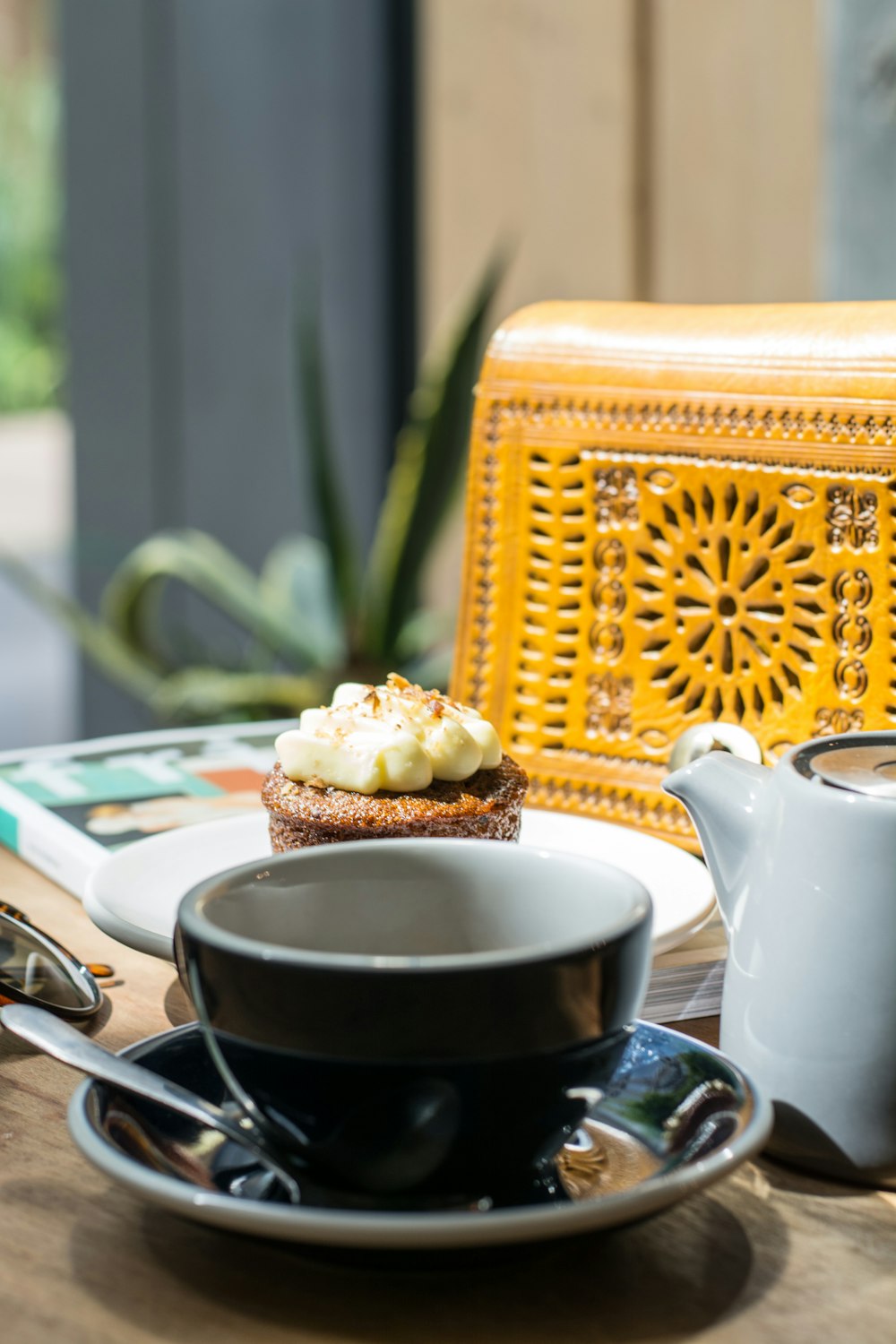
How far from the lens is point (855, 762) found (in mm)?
383

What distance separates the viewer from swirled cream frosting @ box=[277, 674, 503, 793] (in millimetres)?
505

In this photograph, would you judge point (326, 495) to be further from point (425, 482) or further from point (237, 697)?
point (237, 697)

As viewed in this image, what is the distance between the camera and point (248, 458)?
238 centimetres

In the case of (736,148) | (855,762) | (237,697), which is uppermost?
(736,148)

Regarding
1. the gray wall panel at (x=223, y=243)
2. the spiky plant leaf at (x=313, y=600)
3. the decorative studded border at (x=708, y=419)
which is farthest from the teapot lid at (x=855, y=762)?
the gray wall panel at (x=223, y=243)

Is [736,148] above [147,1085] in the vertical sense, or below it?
above

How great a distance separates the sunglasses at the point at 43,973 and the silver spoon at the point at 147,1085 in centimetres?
11

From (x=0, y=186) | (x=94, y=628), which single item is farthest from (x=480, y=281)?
(x=0, y=186)

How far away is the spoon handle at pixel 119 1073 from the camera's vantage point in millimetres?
341

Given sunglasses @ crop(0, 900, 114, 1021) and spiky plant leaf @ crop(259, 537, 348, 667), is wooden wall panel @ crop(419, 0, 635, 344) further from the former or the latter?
sunglasses @ crop(0, 900, 114, 1021)

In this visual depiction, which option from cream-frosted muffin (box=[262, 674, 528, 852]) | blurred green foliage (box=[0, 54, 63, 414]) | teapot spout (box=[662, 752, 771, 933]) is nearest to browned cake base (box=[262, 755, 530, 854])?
cream-frosted muffin (box=[262, 674, 528, 852])

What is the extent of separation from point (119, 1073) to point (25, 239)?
13.4 feet

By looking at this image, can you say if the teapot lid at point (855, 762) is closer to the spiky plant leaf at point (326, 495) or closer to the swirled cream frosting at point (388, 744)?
the swirled cream frosting at point (388, 744)

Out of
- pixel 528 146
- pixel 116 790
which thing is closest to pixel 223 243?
pixel 528 146
